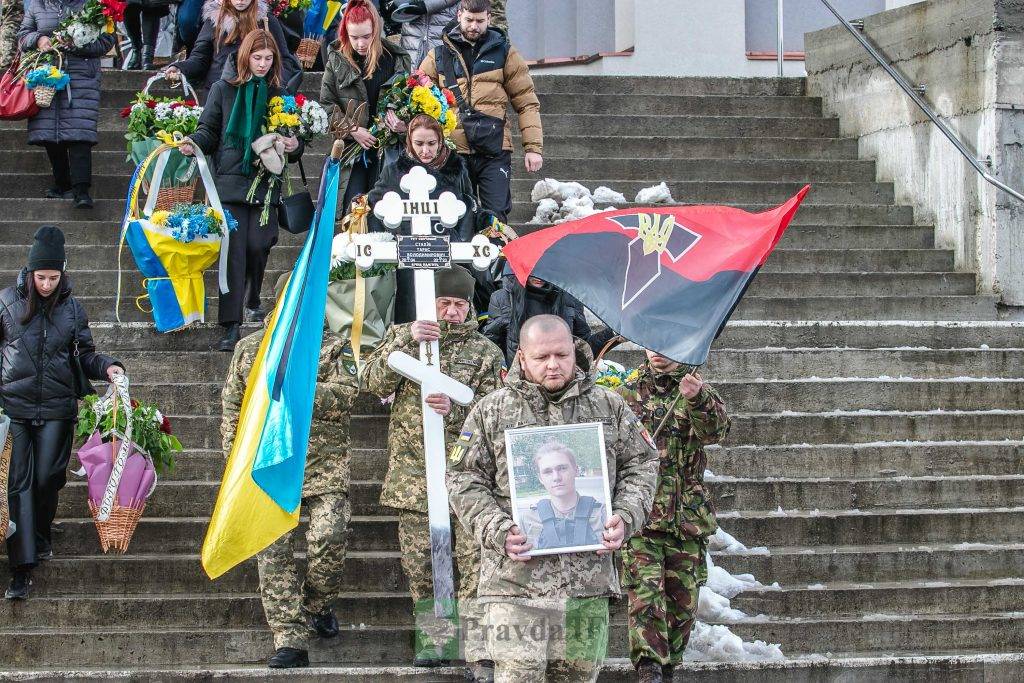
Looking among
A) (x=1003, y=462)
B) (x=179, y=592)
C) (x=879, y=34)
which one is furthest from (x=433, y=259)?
(x=879, y=34)

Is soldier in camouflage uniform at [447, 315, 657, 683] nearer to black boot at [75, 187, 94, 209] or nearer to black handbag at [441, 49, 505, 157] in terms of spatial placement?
black handbag at [441, 49, 505, 157]

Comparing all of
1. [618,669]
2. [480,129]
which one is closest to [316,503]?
[618,669]

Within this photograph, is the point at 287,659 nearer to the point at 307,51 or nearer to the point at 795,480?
the point at 795,480

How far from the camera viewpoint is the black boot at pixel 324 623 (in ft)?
26.4

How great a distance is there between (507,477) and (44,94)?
7246 millimetres

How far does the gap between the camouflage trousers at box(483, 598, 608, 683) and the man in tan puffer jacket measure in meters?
4.52

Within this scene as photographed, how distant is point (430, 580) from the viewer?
7805mm

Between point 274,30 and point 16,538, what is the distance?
17.4 feet

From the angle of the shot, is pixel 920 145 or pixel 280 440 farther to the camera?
pixel 920 145

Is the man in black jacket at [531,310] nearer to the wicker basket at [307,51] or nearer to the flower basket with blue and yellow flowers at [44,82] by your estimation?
the flower basket with blue and yellow flowers at [44,82]

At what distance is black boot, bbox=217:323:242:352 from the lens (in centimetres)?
1023

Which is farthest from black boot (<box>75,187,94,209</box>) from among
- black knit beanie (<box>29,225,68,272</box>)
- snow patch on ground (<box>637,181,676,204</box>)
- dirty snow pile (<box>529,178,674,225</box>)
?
snow patch on ground (<box>637,181,676,204</box>)

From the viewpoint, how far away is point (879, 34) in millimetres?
13680

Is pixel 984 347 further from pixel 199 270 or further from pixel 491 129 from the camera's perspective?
pixel 199 270
